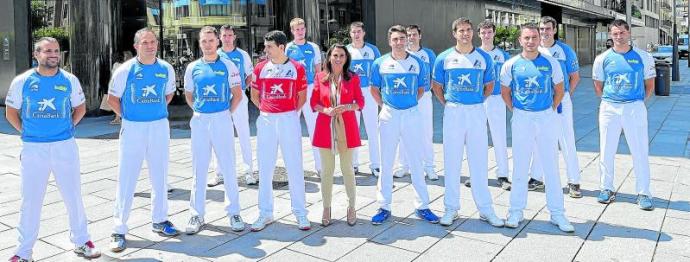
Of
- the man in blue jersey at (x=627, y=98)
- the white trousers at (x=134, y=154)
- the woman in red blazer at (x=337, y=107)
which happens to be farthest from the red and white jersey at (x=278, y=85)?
the man in blue jersey at (x=627, y=98)

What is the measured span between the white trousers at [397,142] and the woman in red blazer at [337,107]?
1.04 ft

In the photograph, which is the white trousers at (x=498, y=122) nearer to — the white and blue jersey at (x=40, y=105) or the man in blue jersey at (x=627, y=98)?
the man in blue jersey at (x=627, y=98)

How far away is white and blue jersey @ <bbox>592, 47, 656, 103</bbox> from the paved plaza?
3.73 feet

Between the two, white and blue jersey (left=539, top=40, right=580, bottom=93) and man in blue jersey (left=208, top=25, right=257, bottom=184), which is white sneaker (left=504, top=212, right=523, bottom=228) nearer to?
white and blue jersey (left=539, top=40, right=580, bottom=93)

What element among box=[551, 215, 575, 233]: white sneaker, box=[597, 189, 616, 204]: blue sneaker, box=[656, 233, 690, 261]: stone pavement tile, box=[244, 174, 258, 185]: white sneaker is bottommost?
box=[656, 233, 690, 261]: stone pavement tile

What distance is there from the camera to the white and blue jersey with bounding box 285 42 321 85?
7543 millimetres

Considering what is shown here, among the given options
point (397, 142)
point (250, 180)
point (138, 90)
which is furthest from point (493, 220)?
point (138, 90)

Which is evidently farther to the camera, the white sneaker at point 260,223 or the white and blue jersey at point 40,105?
the white sneaker at point 260,223

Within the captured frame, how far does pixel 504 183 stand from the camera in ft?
22.1

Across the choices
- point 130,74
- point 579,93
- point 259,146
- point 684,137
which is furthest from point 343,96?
point 579,93

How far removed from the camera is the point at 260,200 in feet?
17.4

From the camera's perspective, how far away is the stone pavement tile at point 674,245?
4.50 metres

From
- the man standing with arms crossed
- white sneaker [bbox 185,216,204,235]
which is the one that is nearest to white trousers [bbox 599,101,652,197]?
the man standing with arms crossed

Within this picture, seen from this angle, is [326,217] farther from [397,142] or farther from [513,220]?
[513,220]
